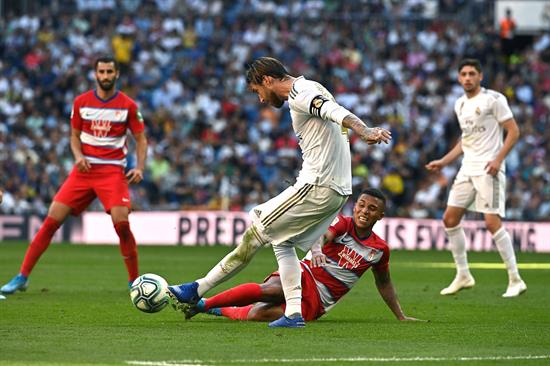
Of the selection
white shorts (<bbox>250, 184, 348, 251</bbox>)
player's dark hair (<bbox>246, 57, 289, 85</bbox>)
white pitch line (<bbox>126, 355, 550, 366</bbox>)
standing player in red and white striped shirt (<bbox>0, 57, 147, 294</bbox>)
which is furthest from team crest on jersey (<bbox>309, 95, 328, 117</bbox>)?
standing player in red and white striped shirt (<bbox>0, 57, 147, 294</bbox>)

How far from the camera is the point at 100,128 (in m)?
13.2

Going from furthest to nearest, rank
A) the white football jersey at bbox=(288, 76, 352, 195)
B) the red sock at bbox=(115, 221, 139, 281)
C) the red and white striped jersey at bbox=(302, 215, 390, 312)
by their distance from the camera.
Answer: the red sock at bbox=(115, 221, 139, 281), the red and white striped jersey at bbox=(302, 215, 390, 312), the white football jersey at bbox=(288, 76, 352, 195)

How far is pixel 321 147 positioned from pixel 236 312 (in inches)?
71.3

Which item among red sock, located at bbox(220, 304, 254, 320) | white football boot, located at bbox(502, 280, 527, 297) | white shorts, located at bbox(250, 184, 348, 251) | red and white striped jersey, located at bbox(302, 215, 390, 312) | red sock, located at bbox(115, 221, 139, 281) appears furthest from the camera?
white football boot, located at bbox(502, 280, 527, 297)

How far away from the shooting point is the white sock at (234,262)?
9945 millimetres

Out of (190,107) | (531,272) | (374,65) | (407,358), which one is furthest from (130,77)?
(407,358)

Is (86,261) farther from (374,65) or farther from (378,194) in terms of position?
(374,65)

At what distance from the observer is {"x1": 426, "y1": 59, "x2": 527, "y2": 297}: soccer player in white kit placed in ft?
46.8

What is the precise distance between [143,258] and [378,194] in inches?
455

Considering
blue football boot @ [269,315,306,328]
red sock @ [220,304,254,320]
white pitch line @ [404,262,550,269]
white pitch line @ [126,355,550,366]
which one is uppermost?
white pitch line @ [126,355,550,366]

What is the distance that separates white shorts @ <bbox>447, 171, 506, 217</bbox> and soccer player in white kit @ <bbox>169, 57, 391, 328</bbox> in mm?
4709

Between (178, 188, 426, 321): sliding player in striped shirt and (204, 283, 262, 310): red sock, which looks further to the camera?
(178, 188, 426, 321): sliding player in striped shirt

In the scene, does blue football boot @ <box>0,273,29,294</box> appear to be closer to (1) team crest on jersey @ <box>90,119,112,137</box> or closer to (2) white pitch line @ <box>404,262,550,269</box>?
(1) team crest on jersey @ <box>90,119,112,137</box>

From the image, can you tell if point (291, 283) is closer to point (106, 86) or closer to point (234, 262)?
point (234, 262)
